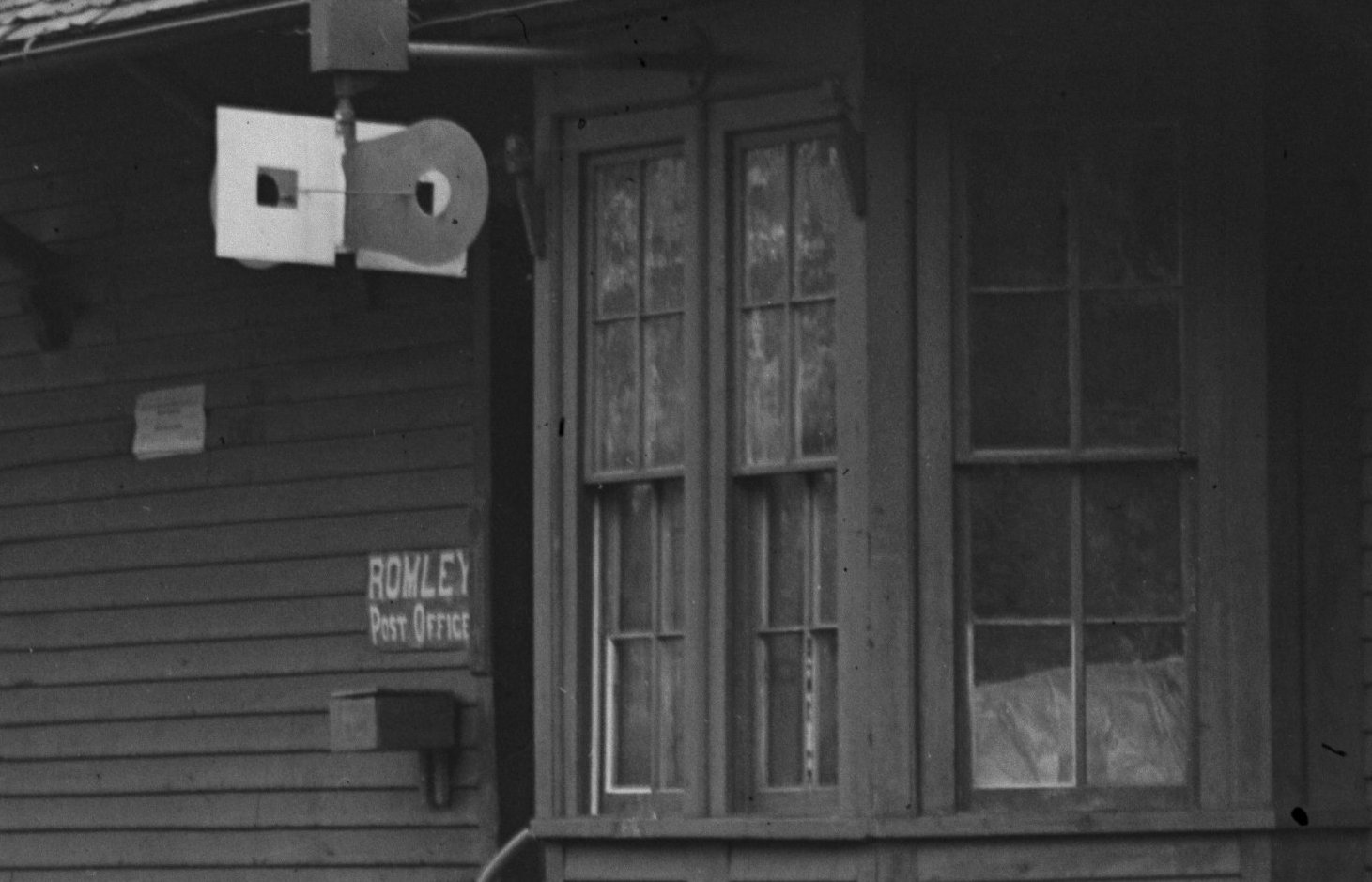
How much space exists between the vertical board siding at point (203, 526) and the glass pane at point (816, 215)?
1.94m

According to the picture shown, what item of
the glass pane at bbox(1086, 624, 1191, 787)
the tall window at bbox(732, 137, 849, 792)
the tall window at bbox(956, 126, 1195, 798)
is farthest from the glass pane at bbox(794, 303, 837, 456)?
the glass pane at bbox(1086, 624, 1191, 787)

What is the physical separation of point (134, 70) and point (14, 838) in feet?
11.4

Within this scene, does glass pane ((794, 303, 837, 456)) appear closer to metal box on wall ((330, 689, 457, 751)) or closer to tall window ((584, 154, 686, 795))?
tall window ((584, 154, 686, 795))

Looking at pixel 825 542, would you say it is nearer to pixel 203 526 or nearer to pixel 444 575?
pixel 444 575

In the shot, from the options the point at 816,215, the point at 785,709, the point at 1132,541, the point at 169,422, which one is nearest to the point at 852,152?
the point at 816,215

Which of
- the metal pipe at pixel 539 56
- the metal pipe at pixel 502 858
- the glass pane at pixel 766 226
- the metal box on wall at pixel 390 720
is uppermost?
the metal pipe at pixel 539 56

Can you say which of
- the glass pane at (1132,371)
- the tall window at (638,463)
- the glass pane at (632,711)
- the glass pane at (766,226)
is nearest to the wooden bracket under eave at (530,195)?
the tall window at (638,463)

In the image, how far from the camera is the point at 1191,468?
25.2 feet

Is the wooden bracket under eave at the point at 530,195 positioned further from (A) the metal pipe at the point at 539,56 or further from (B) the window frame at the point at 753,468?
(B) the window frame at the point at 753,468

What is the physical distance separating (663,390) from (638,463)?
9.4 inches

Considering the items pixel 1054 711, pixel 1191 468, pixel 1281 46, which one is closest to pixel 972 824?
pixel 1054 711

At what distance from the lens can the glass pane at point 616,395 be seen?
332 inches

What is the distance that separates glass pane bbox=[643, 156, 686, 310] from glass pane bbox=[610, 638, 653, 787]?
104cm

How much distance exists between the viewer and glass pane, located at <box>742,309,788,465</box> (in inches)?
318
